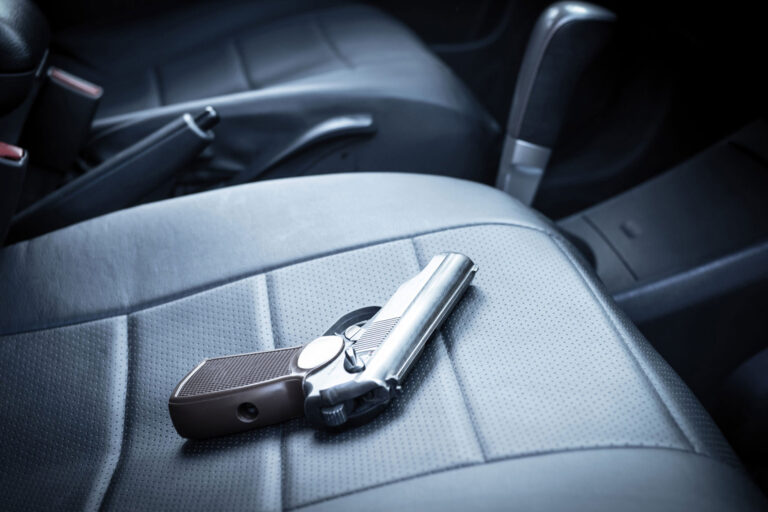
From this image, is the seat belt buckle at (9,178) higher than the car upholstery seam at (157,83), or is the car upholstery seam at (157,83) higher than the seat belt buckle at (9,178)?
the seat belt buckle at (9,178)

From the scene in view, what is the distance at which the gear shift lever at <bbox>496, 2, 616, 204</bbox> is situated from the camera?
1193mm

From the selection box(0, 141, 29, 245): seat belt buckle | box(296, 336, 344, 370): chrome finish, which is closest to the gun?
box(296, 336, 344, 370): chrome finish

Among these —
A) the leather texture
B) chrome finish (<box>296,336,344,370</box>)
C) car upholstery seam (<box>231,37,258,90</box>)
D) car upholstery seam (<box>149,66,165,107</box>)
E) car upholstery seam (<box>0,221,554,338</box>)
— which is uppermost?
the leather texture

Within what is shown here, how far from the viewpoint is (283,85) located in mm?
1507

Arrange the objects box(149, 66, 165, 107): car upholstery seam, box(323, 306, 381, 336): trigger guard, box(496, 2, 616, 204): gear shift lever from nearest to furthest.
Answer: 1. box(323, 306, 381, 336): trigger guard
2. box(496, 2, 616, 204): gear shift lever
3. box(149, 66, 165, 107): car upholstery seam

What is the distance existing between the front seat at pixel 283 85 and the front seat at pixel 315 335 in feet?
1.42

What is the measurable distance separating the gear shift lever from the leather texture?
0.81 metres

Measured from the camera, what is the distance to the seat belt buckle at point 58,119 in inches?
49.9

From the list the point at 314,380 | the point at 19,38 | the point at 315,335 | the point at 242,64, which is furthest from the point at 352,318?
the point at 242,64

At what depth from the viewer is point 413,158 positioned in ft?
5.06

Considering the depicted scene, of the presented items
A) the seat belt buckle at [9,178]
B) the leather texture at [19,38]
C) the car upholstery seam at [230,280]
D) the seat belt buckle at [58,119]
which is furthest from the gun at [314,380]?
the seat belt buckle at [58,119]

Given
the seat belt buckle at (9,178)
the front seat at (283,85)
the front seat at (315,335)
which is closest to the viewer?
the front seat at (315,335)

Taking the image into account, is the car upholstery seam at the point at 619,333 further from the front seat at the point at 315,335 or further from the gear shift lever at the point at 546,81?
the gear shift lever at the point at 546,81

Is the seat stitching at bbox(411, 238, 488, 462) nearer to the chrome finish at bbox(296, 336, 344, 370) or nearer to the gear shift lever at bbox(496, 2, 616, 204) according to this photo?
→ the chrome finish at bbox(296, 336, 344, 370)
